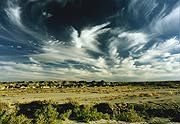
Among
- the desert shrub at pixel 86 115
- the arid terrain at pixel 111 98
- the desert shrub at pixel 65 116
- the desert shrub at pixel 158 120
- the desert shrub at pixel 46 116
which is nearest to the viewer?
the desert shrub at pixel 46 116

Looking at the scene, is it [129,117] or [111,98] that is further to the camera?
[111,98]

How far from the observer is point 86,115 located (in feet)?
67.9

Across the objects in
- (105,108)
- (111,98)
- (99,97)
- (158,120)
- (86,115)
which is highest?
(99,97)

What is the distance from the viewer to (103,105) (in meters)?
24.3

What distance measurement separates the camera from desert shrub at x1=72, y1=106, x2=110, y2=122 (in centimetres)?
2042

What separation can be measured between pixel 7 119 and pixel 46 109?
460 cm

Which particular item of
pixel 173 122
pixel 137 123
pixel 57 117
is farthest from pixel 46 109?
pixel 173 122

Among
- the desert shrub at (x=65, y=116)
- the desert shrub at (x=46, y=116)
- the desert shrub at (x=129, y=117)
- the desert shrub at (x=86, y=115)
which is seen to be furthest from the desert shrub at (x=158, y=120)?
the desert shrub at (x=46, y=116)

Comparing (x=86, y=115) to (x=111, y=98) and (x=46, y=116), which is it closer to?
(x=46, y=116)

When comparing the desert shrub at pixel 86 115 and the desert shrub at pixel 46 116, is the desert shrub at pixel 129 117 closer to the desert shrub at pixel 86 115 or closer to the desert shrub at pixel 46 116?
the desert shrub at pixel 86 115

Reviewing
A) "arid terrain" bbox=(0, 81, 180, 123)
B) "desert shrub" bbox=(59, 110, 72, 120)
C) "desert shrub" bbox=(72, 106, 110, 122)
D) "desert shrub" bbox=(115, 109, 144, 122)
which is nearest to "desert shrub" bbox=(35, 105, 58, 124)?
"desert shrub" bbox=(59, 110, 72, 120)

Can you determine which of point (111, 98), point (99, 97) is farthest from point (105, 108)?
point (99, 97)

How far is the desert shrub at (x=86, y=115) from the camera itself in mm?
20422

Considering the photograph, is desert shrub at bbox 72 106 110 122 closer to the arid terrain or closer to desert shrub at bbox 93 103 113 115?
the arid terrain
